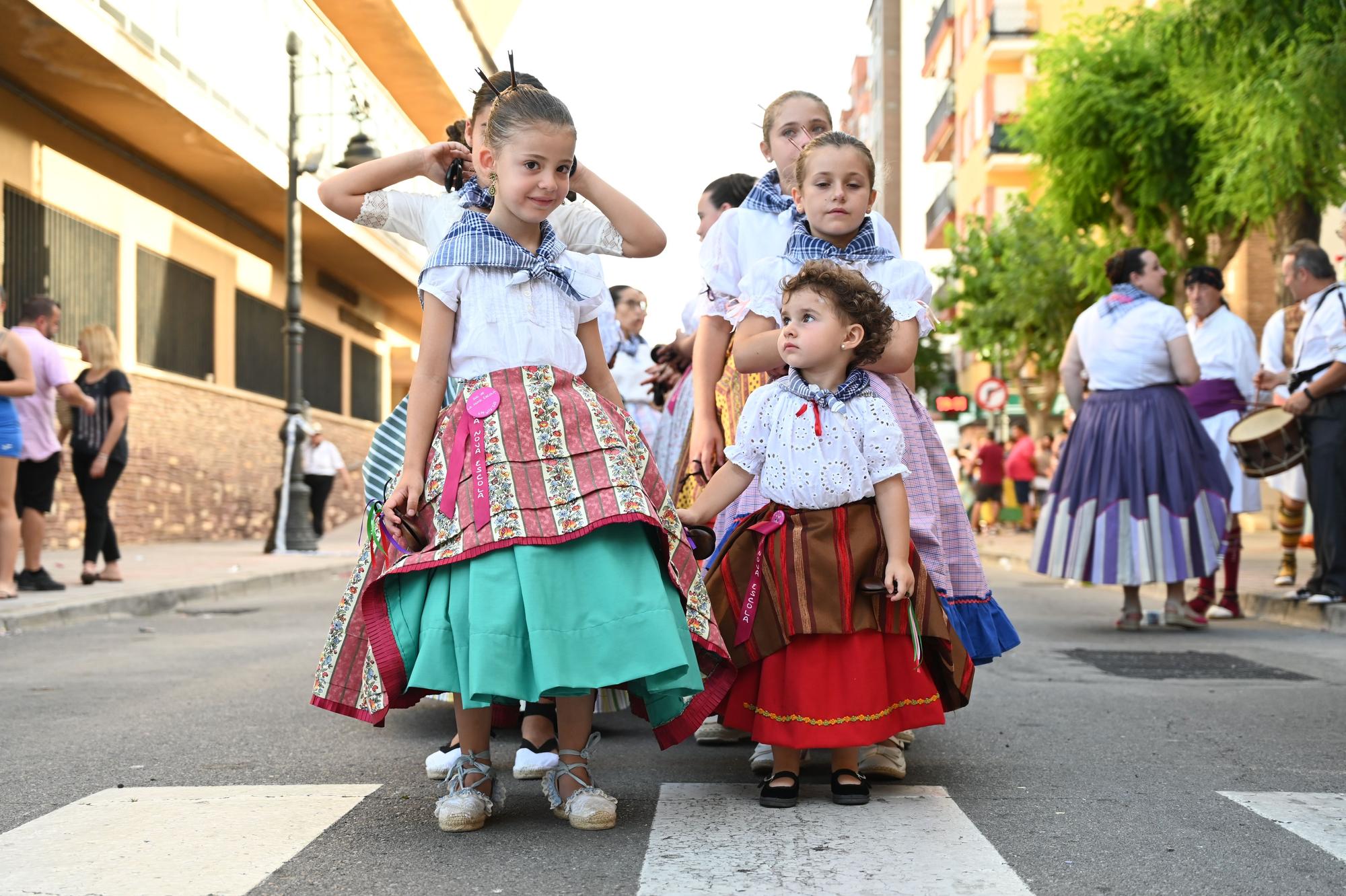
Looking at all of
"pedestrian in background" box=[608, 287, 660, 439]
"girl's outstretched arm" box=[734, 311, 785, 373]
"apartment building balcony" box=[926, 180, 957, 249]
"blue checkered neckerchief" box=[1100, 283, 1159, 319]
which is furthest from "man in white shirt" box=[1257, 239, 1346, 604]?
"apartment building balcony" box=[926, 180, 957, 249]

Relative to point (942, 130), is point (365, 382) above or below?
below

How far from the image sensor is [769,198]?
16.8ft

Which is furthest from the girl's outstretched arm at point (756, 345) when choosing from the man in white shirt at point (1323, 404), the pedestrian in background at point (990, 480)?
the pedestrian in background at point (990, 480)

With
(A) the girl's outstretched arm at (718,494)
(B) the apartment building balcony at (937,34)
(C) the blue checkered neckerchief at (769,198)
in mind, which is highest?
(B) the apartment building balcony at (937,34)

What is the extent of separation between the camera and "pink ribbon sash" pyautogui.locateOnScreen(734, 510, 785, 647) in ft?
13.6

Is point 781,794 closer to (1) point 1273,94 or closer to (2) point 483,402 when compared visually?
(2) point 483,402

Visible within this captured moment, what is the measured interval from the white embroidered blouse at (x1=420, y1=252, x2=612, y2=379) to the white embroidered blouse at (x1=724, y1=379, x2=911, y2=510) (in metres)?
0.57

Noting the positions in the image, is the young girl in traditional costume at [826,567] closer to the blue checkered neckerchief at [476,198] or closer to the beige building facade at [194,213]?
the blue checkered neckerchief at [476,198]

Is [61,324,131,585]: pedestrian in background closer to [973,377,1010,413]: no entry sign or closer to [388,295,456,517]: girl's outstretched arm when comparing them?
[388,295,456,517]: girl's outstretched arm

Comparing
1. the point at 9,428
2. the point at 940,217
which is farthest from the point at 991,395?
the point at 940,217

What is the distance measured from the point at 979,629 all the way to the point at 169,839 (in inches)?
89.9

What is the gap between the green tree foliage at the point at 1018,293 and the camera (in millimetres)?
33625

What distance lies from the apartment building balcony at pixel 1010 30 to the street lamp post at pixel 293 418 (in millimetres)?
30839

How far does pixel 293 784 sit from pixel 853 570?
163cm
